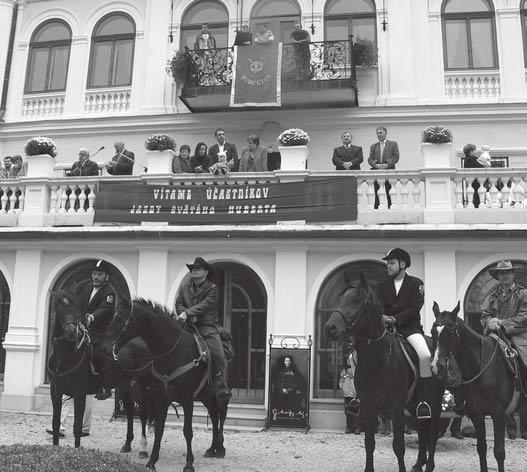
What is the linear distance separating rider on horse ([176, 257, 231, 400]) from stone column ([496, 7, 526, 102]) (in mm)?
11193

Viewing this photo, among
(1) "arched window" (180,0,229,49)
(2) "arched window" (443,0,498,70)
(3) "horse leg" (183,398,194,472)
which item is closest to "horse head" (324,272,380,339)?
(3) "horse leg" (183,398,194,472)

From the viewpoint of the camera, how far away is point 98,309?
877 centimetres

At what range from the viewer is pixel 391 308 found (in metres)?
7.75

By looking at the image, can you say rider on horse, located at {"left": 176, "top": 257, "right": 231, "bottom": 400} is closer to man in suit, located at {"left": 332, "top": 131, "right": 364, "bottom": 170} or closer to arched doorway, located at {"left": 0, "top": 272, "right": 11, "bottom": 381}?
man in suit, located at {"left": 332, "top": 131, "right": 364, "bottom": 170}

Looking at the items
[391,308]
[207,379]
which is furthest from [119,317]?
[391,308]

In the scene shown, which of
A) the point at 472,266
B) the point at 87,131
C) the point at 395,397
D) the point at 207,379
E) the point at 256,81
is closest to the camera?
the point at 395,397

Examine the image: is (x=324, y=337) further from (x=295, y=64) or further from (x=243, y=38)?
(x=243, y=38)

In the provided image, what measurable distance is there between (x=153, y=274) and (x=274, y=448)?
494cm

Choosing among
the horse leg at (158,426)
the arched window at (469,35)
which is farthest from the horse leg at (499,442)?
the arched window at (469,35)

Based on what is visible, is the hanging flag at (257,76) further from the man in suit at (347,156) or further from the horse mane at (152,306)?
the horse mane at (152,306)

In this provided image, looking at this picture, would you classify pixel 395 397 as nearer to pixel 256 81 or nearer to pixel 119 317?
pixel 119 317

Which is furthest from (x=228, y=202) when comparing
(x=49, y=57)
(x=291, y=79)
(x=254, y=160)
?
(x=49, y=57)

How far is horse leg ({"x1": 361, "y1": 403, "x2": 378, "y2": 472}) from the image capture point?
6.89m

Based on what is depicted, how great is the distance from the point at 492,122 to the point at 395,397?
11.2m
